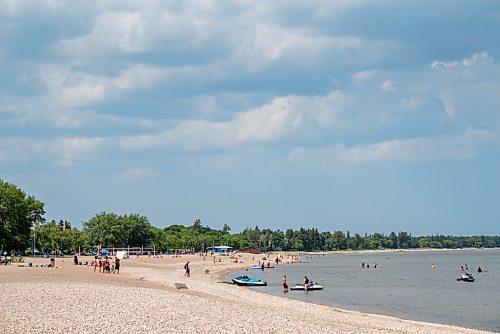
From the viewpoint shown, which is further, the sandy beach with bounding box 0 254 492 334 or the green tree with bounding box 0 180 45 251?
the green tree with bounding box 0 180 45 251

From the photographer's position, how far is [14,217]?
81812mm

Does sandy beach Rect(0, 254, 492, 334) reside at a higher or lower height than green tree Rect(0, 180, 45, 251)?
lower

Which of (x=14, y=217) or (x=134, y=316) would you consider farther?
(x=14, y=217)

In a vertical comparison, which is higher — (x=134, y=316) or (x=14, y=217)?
(x=14, y=217)

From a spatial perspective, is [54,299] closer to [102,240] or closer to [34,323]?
[34,323]

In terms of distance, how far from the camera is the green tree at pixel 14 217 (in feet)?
263

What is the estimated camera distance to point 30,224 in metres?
85.5

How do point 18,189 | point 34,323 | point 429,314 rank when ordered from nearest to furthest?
1. point 34,323
2. point 429,314
3. point 18,189

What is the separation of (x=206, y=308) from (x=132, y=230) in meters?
131

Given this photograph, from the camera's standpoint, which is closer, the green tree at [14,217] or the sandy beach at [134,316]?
the sandy beach at [134,316]

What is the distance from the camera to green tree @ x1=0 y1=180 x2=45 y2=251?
8006 cm

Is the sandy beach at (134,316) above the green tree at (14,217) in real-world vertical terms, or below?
below

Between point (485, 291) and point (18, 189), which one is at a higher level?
point (18, 189)

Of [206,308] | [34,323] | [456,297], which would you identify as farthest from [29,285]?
[456,297]
